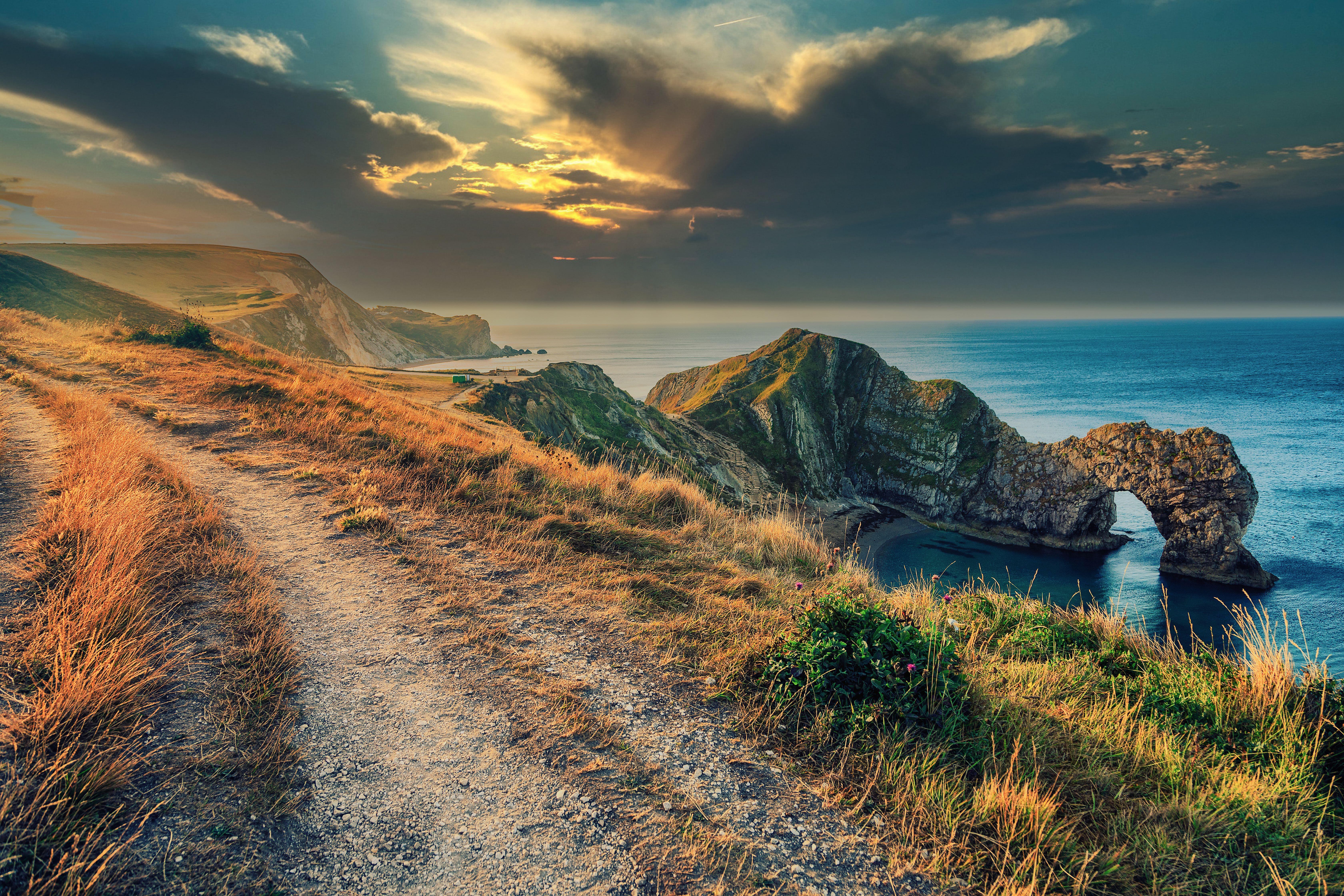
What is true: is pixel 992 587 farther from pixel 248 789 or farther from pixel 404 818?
pixel 248 789

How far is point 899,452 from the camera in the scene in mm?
68375

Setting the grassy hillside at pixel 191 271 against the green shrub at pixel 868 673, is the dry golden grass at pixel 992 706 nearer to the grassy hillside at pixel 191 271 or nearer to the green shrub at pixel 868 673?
the green shrub at pixel 868 673

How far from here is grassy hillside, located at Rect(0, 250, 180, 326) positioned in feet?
135

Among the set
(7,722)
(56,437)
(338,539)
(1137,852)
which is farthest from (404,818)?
(56,437)

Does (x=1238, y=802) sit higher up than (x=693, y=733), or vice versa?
(x=1238, y=802)

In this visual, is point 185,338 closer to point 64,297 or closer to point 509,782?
point 509,782

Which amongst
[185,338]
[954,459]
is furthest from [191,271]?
[954,459]

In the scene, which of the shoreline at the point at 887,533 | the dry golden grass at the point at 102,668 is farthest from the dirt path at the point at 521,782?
the shoreline at the point at 887,533

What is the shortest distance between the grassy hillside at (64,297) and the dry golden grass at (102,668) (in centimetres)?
4395

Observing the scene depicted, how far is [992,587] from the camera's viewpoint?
8523mm

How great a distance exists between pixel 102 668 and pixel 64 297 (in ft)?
214

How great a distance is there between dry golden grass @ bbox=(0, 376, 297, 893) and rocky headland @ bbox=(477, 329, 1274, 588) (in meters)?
26.3

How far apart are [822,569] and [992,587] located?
271 centimetres

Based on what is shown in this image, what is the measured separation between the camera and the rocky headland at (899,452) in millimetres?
43156
